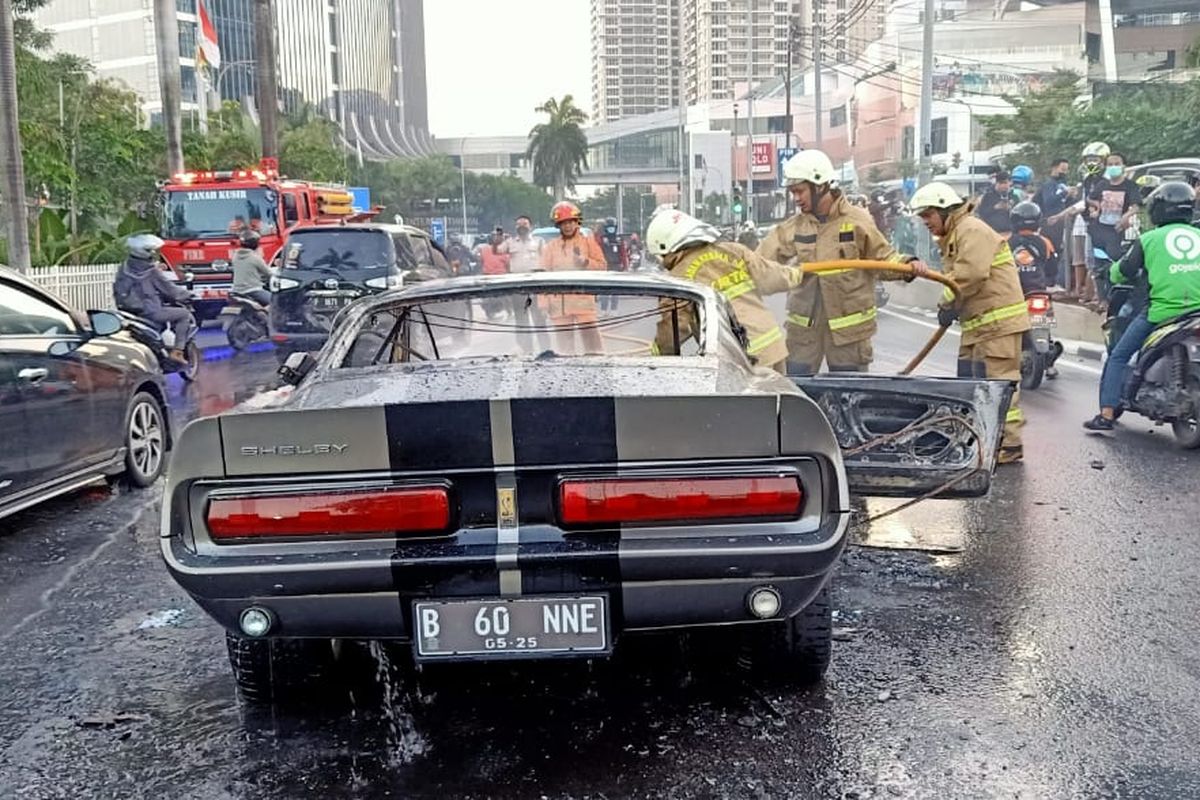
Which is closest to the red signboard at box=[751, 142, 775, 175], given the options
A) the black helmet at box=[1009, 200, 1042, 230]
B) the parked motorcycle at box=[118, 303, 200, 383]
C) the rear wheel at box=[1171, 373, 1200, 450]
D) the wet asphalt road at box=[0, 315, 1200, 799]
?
the black helmet at box=[1009, 200, 1042, 230]

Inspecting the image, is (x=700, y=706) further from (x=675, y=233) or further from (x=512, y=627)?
(x=675, y=233)

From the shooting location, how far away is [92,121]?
25312 millimetres

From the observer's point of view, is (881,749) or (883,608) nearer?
(881,749)

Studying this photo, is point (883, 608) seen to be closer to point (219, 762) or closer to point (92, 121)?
point (219, 762)

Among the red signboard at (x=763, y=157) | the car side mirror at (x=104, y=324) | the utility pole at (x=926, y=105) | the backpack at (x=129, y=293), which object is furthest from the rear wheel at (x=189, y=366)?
the red signboard at (x=763, y=157)

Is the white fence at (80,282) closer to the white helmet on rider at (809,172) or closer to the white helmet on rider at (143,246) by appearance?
the white helmet on rider at (143,246)

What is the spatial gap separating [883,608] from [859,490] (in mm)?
642

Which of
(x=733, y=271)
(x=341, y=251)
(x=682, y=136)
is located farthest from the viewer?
(x=682, y=136)

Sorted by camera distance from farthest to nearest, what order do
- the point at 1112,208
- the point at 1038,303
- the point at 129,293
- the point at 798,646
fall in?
the point at 1112,208 → the point at 129,293 → the point at 1038,303 → the point at 798,646

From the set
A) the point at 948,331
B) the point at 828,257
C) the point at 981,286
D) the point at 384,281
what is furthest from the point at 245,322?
the point at 981,286

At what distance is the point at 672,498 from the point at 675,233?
3.33m

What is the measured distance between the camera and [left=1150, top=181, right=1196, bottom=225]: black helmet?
7777 millimetres

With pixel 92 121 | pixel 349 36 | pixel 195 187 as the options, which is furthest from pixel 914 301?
pixel 349 36

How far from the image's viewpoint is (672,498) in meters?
3.31
